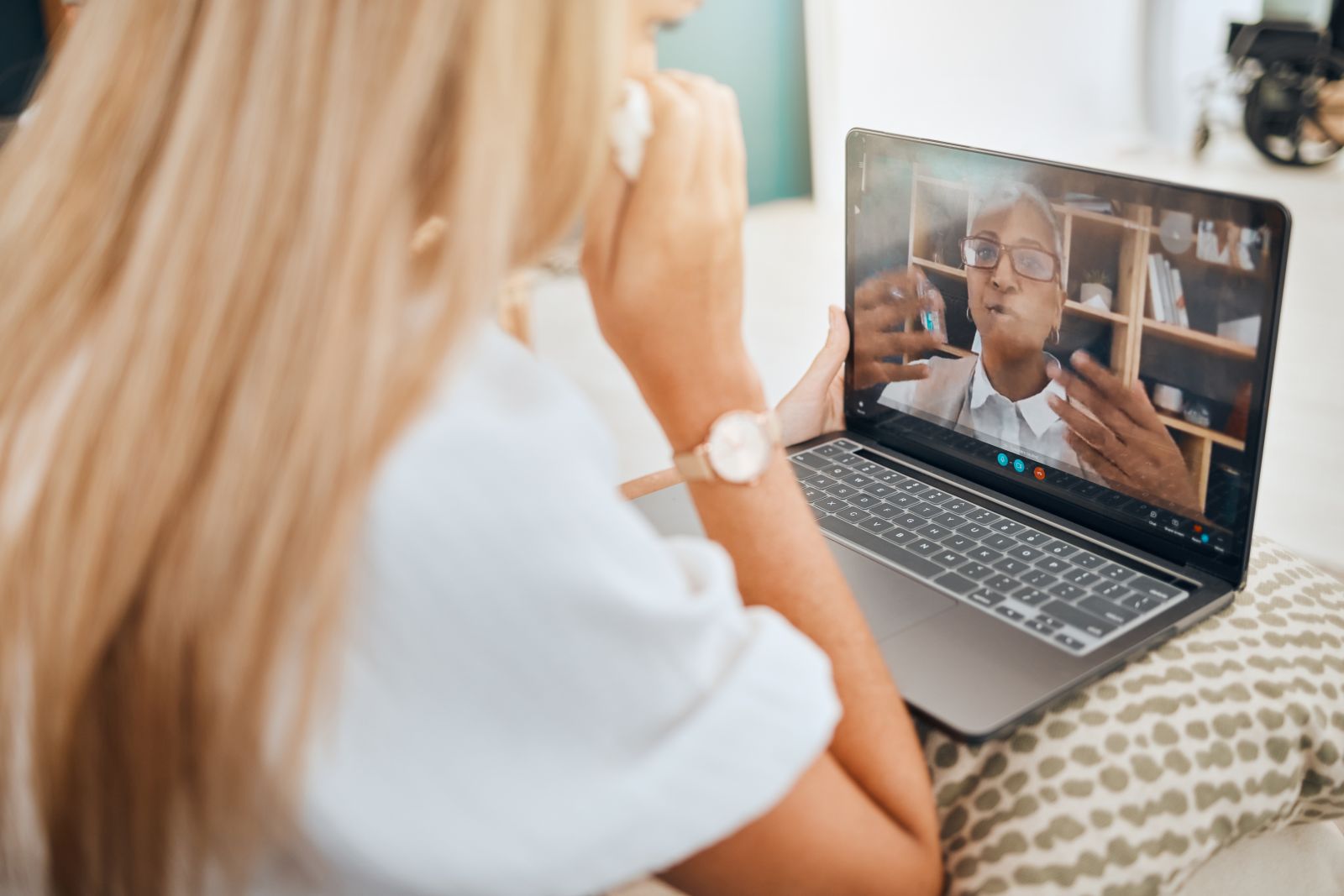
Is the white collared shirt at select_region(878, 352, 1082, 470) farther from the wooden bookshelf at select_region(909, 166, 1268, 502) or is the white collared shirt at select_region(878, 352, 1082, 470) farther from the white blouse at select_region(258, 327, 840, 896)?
the white blouse at select_region(258, 327, 840, 896)

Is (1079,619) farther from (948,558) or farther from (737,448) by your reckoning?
(737,448)

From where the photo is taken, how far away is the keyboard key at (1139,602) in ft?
2.67

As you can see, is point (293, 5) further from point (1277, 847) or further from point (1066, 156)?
point (1066, 156)

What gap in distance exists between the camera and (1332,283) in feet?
10.4

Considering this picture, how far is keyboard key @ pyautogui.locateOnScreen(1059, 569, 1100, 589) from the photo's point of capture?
0.85 metres

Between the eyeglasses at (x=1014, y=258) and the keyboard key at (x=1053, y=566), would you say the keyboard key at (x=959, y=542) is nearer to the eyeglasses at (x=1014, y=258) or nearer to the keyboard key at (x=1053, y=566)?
the keyboard key at (x=1053, y=566)

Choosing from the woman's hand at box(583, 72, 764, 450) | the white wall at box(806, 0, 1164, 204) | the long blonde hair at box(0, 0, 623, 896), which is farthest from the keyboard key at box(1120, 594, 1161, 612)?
the white wall at box(806, 0, 1164, 204)

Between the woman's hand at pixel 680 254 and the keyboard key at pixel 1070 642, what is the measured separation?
0.27 metres

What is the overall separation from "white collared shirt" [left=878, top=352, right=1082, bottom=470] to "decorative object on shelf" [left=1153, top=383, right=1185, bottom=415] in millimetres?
81

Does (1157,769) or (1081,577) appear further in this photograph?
Answer: (1081,577)

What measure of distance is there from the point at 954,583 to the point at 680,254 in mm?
346

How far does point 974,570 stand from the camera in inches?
34.4

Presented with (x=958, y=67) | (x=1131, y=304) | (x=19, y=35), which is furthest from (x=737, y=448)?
(x=958, y=67)

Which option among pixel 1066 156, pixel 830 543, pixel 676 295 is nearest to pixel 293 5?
pixel 676 295
